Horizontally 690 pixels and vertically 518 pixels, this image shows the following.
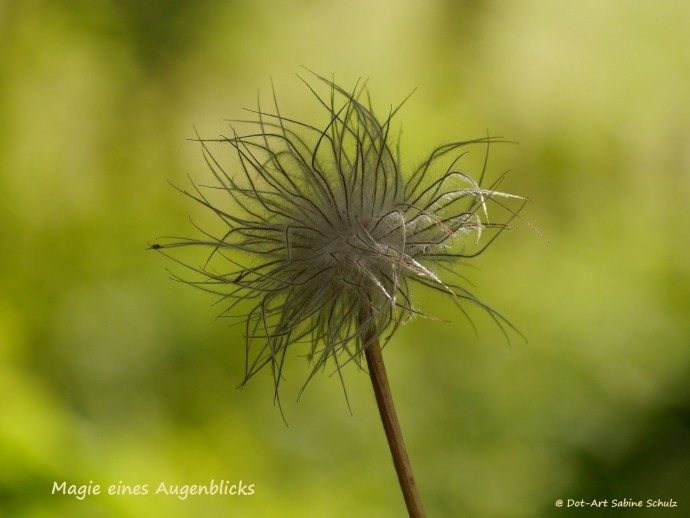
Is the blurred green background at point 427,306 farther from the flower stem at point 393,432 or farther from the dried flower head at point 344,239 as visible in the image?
the flower stem at point 393,432

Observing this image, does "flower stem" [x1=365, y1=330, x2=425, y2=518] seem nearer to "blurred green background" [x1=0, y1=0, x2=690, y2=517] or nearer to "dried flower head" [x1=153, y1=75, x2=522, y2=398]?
"dried flower head" [x1=153, y1=75, x2=522, y2=398]

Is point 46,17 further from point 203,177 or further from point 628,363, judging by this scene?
point 628,363

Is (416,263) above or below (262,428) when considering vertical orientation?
below

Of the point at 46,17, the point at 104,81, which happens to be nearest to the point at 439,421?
the point at 104,81

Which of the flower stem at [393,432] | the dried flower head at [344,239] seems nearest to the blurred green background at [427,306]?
the dried flower head at [344,239]

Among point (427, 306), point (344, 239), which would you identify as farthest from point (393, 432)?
point (427, 306)

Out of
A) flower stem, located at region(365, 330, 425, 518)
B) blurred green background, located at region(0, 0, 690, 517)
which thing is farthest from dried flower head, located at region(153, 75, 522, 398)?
blurred green background, located at region(0, 0, 690, 517)

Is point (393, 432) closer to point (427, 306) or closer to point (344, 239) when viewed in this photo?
point (344, 239)

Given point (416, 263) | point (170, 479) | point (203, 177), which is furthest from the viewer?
point (203, 177)
